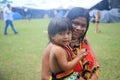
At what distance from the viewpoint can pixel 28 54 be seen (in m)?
8.48

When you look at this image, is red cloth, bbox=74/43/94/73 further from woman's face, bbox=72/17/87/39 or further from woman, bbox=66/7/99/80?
woman's face, bbox=72/17/87/39

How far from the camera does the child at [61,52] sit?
88.1 inches

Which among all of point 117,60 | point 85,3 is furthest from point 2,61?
point 85,3

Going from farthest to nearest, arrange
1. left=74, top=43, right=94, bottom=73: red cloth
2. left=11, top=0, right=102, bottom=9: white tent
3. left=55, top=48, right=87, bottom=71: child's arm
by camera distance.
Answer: left=11, top=0, right=102, bottom=9: white tent < left=74, top=43, right=94, bottom=73: red cloth < left=55, top=48, right=87, bottom=71: child's arm

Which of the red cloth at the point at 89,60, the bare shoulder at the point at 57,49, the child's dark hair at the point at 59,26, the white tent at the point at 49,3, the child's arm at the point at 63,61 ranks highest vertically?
the child's dark hair at the point at 59,26

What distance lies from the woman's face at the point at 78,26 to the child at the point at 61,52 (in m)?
0.18

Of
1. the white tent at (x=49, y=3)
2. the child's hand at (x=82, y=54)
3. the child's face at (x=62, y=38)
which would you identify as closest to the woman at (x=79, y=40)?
the child's hand at (x=82, y=54)

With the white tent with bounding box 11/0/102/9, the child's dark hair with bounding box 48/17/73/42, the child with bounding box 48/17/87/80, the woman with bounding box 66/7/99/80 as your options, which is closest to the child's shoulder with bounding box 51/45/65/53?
the child with bounding box 48/17/87/80

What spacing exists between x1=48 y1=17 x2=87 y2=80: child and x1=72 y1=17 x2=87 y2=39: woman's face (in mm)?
176

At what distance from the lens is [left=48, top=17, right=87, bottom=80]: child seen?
2238mm

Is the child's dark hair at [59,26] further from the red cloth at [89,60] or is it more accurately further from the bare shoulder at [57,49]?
the red cloth at [89,60]

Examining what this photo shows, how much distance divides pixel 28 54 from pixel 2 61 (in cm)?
117

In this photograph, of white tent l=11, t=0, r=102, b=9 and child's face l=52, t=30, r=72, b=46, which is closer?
child's face l=52, t=30, r=72, b=46

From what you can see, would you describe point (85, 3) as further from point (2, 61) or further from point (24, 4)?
point (2, 61)
